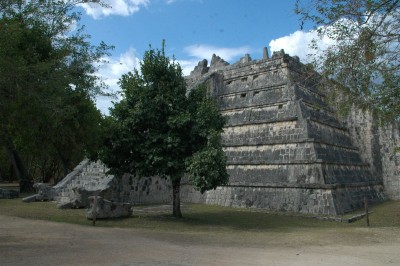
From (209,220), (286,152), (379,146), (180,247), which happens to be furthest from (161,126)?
(379,146)

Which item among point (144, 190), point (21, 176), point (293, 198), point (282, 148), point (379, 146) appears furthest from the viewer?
point (21, 176)

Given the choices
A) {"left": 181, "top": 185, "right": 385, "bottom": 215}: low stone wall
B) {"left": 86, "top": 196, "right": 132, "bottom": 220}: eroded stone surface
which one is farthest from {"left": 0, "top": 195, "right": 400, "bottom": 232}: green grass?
{"left": 181, "top": 185, "right": 385, "bottom": 215}: low stone wall

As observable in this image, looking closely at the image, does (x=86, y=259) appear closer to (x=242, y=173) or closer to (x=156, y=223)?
(x=156, y=223)

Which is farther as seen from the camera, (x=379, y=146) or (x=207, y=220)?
(x=379, y=146)

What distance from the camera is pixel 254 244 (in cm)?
960

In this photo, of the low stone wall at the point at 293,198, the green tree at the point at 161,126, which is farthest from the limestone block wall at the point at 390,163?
the green tree at the point at 161,126

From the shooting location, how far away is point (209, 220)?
13898 millimetres

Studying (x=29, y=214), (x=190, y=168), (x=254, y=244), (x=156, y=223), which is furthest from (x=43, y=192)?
(x=254, y=244)

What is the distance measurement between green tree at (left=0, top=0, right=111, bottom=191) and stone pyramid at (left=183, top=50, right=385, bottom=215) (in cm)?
918

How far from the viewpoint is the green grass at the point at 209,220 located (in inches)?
486

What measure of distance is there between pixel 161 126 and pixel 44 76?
17.8 ft

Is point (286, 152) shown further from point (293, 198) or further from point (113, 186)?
point (113, 186)

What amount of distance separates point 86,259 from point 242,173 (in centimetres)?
1266

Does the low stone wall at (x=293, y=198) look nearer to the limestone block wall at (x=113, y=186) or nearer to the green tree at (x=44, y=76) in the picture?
the limestone block wall at (x=113, y=186)
